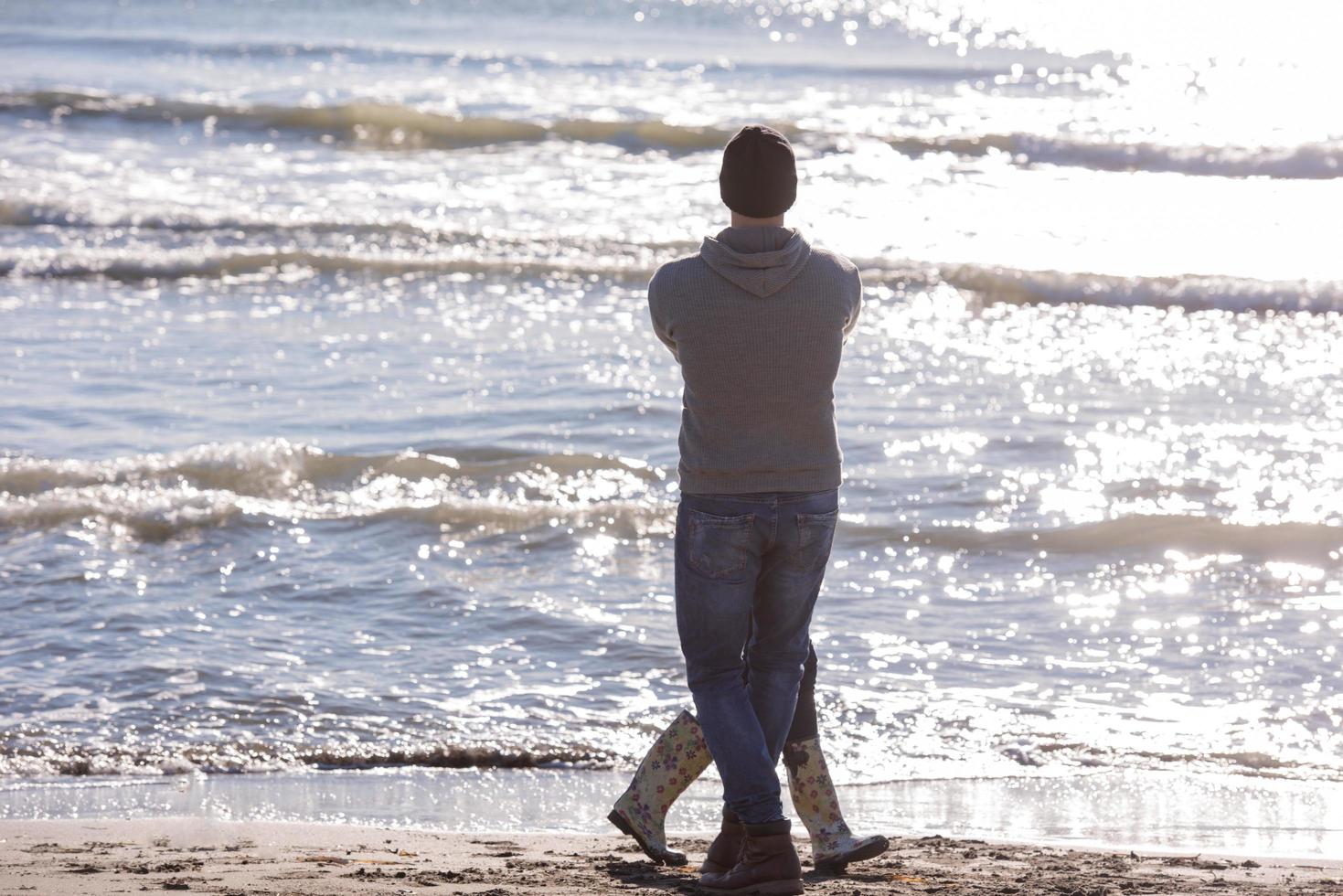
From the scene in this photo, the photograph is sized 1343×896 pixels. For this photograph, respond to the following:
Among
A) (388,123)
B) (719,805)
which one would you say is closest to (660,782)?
(719,805)

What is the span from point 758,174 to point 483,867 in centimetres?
178

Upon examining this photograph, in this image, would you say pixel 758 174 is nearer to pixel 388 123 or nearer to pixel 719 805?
pixel 719 805

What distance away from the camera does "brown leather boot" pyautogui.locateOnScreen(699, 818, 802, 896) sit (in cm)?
356

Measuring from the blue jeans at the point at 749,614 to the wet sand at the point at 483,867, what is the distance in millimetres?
342

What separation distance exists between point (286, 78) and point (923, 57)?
11800mm

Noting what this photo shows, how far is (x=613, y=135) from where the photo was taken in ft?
69.5

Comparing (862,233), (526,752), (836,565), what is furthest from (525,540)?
(862,233)

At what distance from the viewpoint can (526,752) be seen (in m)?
5.14

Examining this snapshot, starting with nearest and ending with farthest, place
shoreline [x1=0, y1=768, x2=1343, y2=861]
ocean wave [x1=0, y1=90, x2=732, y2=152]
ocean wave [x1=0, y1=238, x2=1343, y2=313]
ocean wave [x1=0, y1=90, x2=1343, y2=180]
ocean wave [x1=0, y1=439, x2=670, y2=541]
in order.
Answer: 1. shoreline [x1=0, y1=768, x2=1343, y2=861]
2. ocean wave [x1=0, y1=439, x2=670, y2=541]
3. ocean wave [x1=0, y1=238, x2=1343, y2=313]
4. ocean wave [x1=0, y1=90, x2=1343, y2=180]
5. ocean wave [x1=0, y1=90, x2=732, y2=152]

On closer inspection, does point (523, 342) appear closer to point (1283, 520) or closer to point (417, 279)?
point (417, 279)

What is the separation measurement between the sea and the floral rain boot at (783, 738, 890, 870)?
725mm

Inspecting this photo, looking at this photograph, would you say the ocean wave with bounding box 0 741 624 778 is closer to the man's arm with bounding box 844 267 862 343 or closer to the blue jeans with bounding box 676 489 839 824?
the blue jeans with bounding box 676 489 839 824

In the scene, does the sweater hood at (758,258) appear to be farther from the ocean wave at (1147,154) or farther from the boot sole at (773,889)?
the ocean wave at (1147,154)

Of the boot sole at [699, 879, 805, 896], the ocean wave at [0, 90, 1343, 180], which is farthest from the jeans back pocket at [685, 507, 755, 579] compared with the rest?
the ocean wave at [0, 90, 1343, 180]
